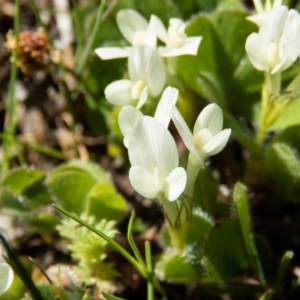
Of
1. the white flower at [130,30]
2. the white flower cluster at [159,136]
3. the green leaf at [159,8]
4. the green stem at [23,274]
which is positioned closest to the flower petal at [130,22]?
the white flower at [130,30]

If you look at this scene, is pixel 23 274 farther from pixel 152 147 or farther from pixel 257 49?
pixel 257 49

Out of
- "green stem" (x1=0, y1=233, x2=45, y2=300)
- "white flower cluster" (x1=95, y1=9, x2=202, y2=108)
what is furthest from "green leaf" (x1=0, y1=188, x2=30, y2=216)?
"white flower cluster" (x1=95, y1=9, x2=202, y2=108)

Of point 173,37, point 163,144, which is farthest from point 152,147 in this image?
point 173,37

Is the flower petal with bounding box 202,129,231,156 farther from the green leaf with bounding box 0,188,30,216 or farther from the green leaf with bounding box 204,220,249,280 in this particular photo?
the green leaf with bounding box 0,188,30,216

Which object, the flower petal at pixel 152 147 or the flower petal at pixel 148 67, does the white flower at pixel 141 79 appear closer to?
the flower petal at pixel 148 67

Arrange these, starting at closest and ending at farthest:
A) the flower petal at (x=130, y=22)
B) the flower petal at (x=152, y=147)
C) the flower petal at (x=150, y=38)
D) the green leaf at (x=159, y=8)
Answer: the flower petal at (x=152, y=147) → the flower petal at (x=150, y=38) → the flower petal at (x=130, y=22) → the green leaf at (x=159, y=8)

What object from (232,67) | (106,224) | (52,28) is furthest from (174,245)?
(52,28)

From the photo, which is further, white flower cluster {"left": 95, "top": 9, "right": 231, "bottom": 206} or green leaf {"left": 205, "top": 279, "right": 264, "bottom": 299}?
green leaf {"left": 205, "top": 279, "right": 264, "bottom": 299}
